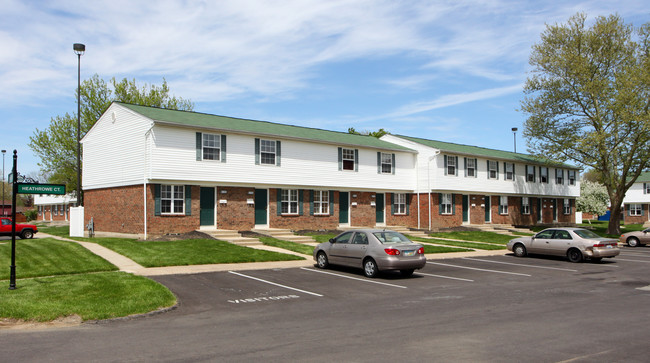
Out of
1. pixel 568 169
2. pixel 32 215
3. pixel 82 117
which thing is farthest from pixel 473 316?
pixel 32 215

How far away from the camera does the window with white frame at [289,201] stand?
93.2 feet

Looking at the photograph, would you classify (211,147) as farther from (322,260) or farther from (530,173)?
(530,173)

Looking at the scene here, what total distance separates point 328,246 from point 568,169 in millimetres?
37956

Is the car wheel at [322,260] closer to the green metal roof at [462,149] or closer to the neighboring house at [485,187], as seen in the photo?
the neighboring house at [485,187]

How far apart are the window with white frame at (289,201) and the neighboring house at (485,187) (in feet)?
33.3

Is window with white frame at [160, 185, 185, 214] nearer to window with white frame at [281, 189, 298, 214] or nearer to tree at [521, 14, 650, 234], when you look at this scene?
window with white frame at [281, 189, 298, 214]

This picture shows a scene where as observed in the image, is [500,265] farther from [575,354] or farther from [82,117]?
[82,117]

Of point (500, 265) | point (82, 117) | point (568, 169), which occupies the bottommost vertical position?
point (500, 265)

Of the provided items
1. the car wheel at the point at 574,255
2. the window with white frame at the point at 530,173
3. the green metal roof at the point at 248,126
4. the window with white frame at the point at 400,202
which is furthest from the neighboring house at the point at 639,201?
the car wheel at the point at 574,255

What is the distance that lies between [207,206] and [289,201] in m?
5.10

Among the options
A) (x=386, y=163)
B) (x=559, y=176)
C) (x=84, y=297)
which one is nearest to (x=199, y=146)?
(x=386, y=163)

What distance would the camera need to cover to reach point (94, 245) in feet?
68.3

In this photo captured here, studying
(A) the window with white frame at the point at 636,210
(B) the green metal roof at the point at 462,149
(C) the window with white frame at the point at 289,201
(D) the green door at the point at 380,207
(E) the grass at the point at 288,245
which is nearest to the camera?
(E) the grass at the point at 288,245

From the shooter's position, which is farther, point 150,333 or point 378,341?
point 150,333
